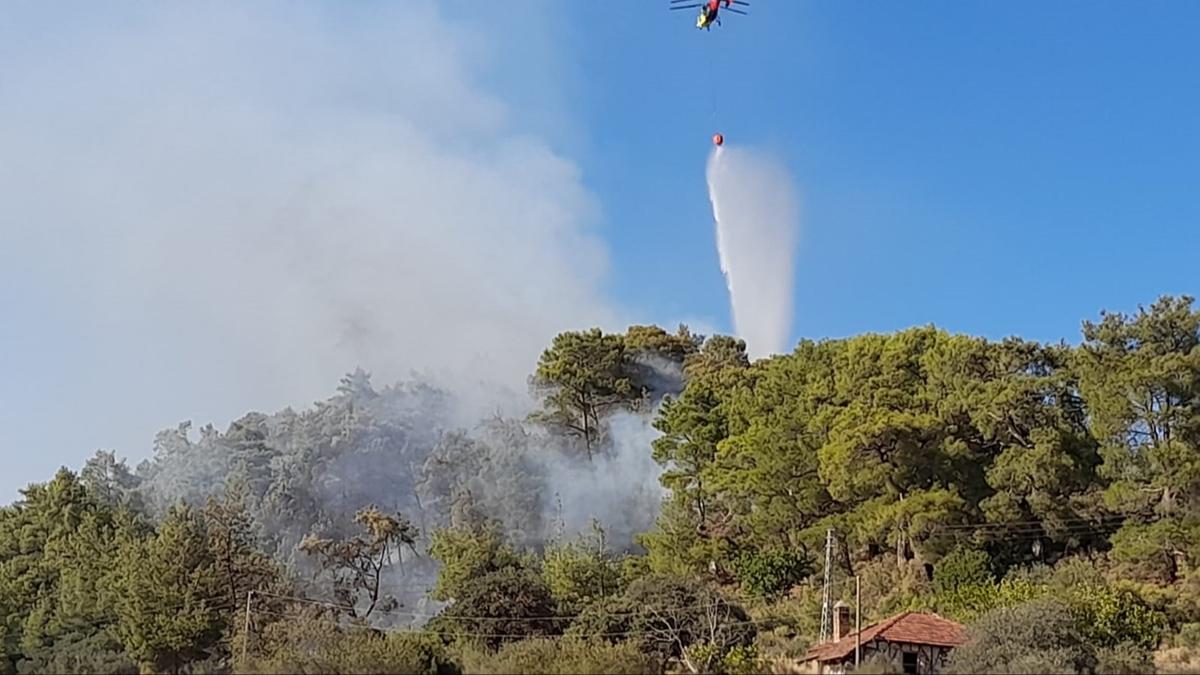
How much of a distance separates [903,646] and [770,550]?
1141 centimetres

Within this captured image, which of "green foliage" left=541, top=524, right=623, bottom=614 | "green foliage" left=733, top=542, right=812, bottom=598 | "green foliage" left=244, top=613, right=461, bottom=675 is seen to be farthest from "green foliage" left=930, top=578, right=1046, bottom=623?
"green foliage" left=244, top=613, right=461, bottom=675

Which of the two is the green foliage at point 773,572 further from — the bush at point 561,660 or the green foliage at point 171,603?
the green foliage at point 171,603

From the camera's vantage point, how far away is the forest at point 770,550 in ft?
116

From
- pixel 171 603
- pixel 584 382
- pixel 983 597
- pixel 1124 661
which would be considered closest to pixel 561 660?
pixel 1124 661

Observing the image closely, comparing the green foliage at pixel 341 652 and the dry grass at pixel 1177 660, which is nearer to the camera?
the green foliage at pixel 341 652

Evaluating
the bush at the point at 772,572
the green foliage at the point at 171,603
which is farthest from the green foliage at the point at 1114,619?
the green foliage at the point at 171,603

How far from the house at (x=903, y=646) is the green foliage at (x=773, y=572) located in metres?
8.55

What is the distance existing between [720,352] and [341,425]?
21307 millimetres

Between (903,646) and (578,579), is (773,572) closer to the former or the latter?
(578,579)

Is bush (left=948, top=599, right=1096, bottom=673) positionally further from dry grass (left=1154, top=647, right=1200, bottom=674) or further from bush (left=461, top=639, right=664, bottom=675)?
bush (left=461, top=639, right=664, bottom=675)

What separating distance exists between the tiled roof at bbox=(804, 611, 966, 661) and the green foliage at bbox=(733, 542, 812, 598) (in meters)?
7.90

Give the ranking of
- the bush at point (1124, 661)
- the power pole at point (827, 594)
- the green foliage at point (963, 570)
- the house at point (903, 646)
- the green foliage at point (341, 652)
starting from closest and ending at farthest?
the green foliage at point (341, 652)
the bush at point (1124, 661)
the house at point (903, 646)
the power pole at point (827, 594)
the green foliage at point (963, 570)

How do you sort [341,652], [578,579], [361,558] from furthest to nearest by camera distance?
[361,558] → [578,579] → [341,652]

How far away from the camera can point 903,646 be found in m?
34.4
